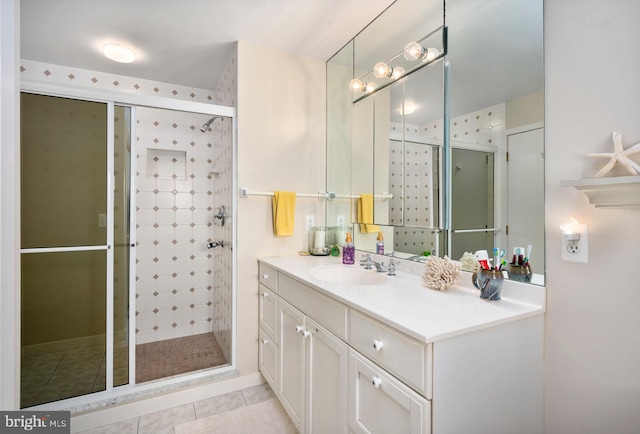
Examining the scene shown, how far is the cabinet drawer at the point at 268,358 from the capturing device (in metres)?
1.91

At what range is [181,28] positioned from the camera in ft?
6.69

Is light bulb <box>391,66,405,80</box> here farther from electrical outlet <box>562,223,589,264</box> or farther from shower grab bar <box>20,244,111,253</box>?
shower grab bar <box>20,244,111,253</box>

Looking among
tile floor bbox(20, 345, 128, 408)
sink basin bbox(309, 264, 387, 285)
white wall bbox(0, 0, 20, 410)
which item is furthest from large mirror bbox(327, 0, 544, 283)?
tile floor bbox(20, 345, 128, 408)

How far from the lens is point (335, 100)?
243 centimetres

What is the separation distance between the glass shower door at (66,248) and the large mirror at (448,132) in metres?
1.62

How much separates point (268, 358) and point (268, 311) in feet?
1.00

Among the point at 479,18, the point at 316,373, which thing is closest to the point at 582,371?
the point at 316,373

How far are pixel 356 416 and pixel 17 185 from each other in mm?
1405

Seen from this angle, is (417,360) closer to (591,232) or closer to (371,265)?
(591,232)

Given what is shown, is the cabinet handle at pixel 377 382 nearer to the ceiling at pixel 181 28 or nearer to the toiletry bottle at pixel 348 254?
the toiletry bottle at pixel 348 254

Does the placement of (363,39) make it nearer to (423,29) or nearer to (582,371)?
(423,29)

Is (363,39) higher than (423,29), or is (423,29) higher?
(363,39)

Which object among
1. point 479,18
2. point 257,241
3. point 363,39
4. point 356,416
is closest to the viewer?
point 356,416

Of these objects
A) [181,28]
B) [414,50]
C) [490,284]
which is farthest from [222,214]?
[490,284]
